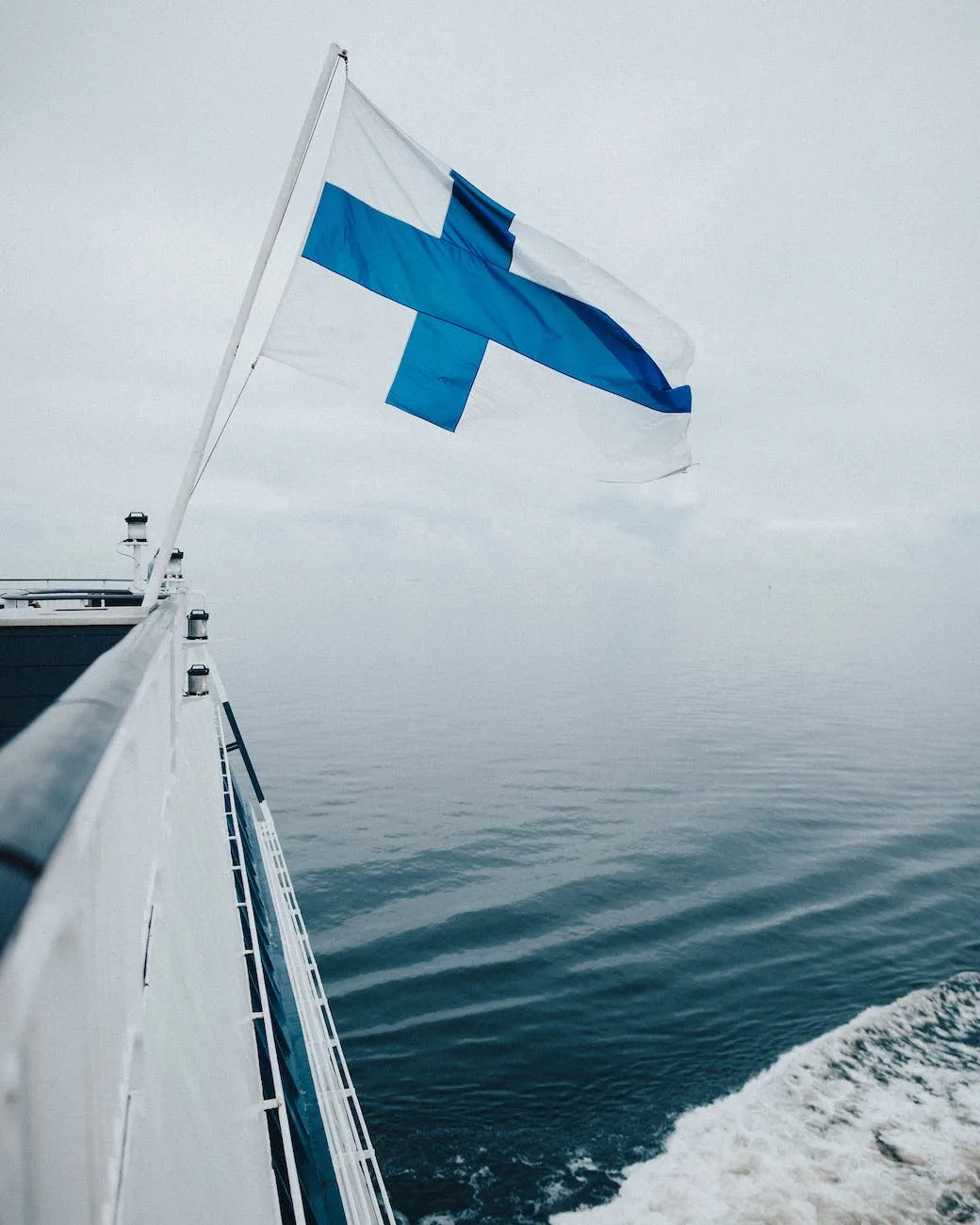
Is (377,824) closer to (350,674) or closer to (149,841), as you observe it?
(149,841)

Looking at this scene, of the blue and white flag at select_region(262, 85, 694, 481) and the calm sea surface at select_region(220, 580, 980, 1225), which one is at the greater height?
the blue and white flag at select_region(262, 85, 694, 481)

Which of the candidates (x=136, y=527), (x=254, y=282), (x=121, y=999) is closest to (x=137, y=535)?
(x=136, y=527)

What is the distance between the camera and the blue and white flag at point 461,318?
5855 millimetres

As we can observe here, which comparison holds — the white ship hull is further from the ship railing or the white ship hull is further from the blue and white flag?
the blue and white flag

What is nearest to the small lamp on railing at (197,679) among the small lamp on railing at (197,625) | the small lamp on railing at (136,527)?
the small lamp on railing at (197,625)

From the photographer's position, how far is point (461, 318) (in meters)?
6.30

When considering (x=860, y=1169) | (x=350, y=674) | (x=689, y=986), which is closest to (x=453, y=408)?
(x=860, y=1169)

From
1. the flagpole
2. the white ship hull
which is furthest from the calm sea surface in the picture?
the flagpole

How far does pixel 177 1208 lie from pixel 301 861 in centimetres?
1442

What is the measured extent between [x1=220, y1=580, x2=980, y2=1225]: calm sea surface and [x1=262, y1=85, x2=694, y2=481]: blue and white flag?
7.07 metres

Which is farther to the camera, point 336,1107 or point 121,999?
point 336,1107

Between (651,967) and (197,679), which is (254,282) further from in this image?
(651,967)

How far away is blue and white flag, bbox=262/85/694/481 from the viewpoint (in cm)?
586

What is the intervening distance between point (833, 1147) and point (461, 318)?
359 inches
